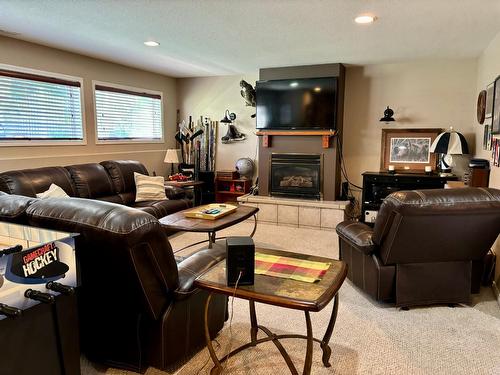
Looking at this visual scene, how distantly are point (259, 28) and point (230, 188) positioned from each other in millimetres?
3214

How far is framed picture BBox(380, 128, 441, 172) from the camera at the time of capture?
5.18 m

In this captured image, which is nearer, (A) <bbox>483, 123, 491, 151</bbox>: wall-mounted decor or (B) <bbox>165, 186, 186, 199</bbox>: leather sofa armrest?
(A) <bbox>483, 123, 491, 151</bbox>: wall-mounted decor

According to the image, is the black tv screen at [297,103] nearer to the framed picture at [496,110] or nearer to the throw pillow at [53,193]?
the framed picture at [496,110]

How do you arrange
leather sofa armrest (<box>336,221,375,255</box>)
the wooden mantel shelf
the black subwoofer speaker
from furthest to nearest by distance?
1. the wooden mantel shelf
2. leather sofa armrest (<box>336,221,375,255</box>)
3. the black subwoofer speaker

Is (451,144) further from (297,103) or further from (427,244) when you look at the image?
(427,244)

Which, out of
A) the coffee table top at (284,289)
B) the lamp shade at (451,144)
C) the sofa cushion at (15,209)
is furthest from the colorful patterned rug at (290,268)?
the lamp shade at (451,144)

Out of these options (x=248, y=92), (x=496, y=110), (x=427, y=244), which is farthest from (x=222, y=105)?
(x=427, y=244)

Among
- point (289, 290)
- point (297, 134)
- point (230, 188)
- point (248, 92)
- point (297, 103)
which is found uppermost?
point (248, 92)

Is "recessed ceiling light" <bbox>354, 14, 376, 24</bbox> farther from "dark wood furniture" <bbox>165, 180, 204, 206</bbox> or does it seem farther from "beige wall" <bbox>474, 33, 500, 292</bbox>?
"dark wood furniture" <bbox>165, 180, 204, 206</bbox>

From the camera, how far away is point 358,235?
9.24ft

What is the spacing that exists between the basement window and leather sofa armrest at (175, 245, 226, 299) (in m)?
3.76

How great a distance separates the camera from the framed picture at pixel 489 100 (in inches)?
146

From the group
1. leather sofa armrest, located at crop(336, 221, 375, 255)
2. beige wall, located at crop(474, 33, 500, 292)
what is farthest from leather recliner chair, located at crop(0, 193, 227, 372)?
beige wall, located at crop(474, 33, 500, 292)

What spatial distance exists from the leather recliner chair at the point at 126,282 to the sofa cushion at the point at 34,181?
5.84ft
